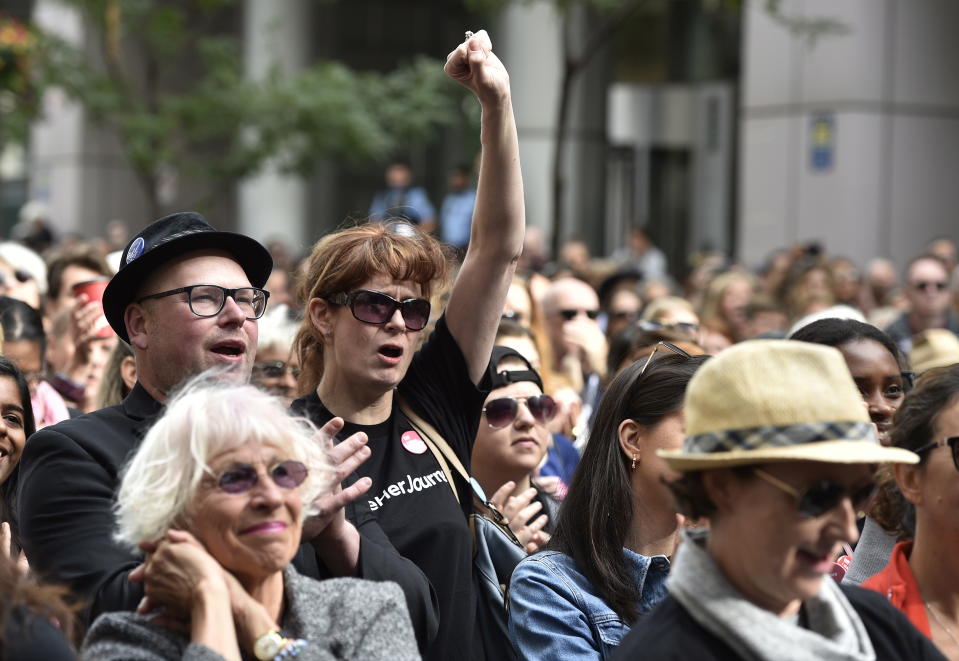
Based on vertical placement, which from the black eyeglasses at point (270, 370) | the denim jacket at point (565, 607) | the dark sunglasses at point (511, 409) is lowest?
the denim jacket at point (565, 607)

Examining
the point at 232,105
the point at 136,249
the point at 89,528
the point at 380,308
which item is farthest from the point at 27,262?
the point at 232,105

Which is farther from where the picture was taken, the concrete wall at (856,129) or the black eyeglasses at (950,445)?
the concrete wall at (856,129)

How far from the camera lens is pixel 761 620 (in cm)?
279

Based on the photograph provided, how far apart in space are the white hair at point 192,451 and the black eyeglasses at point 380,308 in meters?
1.04

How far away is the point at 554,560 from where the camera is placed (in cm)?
407

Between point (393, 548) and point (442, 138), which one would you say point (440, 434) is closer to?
point (393, 548)

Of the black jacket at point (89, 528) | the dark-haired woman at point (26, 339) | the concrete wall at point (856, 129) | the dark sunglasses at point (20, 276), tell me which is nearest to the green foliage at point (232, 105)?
the concrete wall at point (856, 129)

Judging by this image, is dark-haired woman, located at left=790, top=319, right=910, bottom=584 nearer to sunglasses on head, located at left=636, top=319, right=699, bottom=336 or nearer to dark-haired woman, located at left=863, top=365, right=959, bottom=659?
dark-haired woman, located at left=863, top=365, right=959, bottom=659

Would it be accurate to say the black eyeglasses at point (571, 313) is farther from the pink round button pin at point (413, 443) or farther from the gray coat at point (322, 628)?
the gray coat at point (322, 628)

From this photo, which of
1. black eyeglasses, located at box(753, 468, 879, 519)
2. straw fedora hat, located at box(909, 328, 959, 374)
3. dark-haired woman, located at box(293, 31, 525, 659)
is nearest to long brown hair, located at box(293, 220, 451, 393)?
dark-haired woman, located at box(293, 31, 525, 659)

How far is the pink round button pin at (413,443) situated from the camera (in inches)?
165

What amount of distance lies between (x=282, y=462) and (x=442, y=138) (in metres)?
27.3

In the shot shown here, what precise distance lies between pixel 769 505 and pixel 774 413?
0.19 m

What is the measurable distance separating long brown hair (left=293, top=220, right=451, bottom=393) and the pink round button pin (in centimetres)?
50
